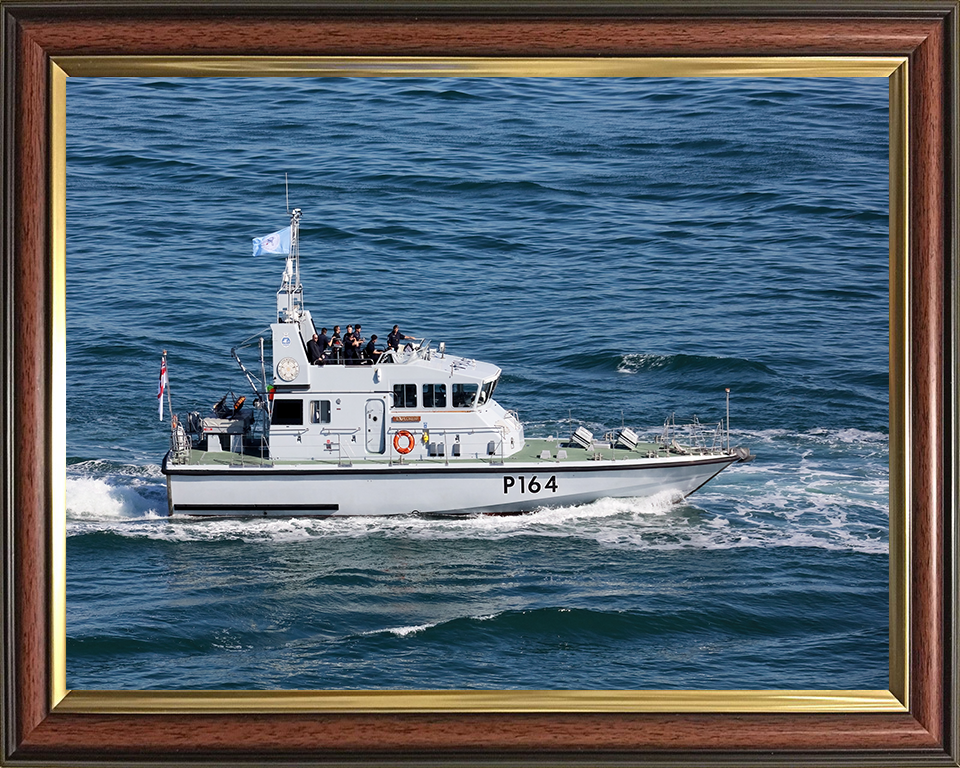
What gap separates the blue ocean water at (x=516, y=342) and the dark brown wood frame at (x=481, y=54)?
38 cm

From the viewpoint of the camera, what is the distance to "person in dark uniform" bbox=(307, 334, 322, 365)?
22.3m

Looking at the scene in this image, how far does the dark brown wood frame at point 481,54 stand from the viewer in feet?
25.7

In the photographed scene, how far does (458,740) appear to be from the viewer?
7.82 m

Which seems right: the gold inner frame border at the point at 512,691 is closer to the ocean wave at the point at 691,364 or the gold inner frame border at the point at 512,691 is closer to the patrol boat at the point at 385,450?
the patrol boat at the point at 385,450

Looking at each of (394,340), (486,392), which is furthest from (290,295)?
(486,392)

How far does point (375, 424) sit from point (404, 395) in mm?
798

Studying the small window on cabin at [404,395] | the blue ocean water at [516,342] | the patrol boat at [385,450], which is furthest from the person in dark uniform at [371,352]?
the blue ocean water at [516,342]

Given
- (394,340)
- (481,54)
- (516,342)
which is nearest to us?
(481,54)

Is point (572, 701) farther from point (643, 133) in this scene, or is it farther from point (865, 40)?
point (643, 133)

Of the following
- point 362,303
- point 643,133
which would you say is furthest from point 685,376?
point 643,133

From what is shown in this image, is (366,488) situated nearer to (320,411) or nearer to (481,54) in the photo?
(320,411)

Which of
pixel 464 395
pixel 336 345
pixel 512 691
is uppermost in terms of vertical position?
pixel 336 345

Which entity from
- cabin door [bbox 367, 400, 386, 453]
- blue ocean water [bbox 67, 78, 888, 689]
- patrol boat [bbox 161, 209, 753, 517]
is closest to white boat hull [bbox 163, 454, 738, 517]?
patrol boat [bbox 161, 209, 753, 517]

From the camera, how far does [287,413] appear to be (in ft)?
73.3
